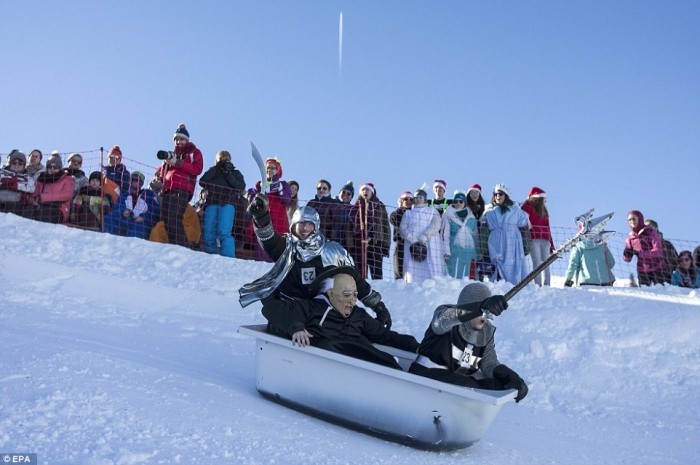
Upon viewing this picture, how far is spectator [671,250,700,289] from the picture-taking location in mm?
10297

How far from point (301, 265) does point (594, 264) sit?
643 centimetres

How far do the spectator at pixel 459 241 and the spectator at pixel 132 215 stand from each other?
455 centimetres

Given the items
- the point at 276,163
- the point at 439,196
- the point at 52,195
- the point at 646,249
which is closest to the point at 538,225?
the point at 439,196

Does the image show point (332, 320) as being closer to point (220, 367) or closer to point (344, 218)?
point (220, 367)

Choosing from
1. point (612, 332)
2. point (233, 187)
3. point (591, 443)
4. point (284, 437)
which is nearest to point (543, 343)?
point (612, 332)

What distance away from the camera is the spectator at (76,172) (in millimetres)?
10109

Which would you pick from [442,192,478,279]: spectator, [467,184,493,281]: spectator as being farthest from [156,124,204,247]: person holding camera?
[467,184,493,281]: spectator

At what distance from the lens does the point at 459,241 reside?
9352mm

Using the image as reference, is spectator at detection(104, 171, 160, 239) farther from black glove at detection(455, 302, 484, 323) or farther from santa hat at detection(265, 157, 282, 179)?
black glove at detection(455, 302, 484, 323)

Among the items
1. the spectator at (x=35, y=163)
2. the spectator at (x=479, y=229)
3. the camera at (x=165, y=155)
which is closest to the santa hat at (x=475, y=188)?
the spectator at (x=479, y=229)

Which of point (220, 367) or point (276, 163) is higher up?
point (276, 163)

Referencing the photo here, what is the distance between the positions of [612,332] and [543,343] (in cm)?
88

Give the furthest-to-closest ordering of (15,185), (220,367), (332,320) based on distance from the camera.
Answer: (15,185), (220,367), (332,320)

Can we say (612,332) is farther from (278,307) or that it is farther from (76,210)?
(76,210)
